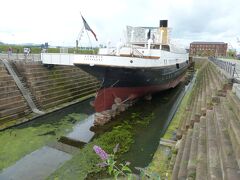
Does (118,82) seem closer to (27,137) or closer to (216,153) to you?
(27,137)

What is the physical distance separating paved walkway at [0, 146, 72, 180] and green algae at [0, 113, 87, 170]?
38 cm

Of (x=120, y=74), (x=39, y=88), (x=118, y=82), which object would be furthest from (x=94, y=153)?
(x=39, y=88)

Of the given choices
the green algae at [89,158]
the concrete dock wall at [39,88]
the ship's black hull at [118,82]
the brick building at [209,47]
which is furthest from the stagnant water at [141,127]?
the brick building at [209,47]

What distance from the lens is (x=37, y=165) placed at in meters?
9.48

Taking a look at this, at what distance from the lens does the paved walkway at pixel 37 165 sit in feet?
28.5

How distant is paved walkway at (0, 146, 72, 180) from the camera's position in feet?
28.5

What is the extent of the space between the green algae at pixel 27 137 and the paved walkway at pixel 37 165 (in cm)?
38

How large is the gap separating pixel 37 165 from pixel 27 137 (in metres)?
2.99

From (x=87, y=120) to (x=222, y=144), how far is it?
36.1 feet

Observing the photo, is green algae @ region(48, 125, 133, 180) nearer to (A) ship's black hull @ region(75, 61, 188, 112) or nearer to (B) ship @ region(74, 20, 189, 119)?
(A) ship's black hull @ region(75, 61, 188, 112)

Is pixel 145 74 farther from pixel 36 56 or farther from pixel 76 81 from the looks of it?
pixel 36 56

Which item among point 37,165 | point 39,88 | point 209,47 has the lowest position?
point 37,165

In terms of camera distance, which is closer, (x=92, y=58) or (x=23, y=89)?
(x=92, y=58)

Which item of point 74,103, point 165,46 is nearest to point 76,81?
point 74,103
